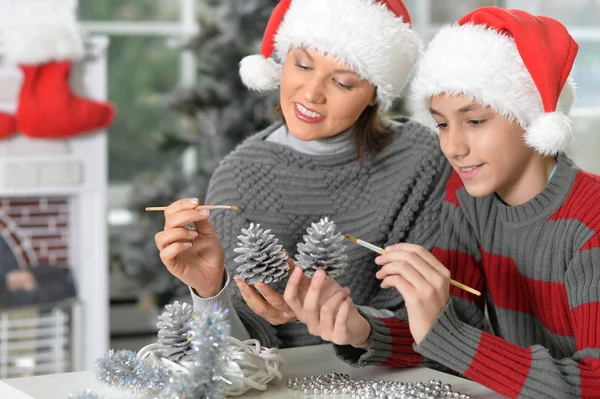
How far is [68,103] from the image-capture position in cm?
333

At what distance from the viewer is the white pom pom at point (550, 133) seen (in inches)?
55.2

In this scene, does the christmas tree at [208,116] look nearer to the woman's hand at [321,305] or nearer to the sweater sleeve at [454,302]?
the sweater sleeve at [454,302]

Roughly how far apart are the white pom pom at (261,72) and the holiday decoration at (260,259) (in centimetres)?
64

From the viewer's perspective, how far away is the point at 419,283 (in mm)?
1294

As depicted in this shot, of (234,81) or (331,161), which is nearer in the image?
(331,161)

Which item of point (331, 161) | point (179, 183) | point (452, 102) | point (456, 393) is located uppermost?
point (452, 102)

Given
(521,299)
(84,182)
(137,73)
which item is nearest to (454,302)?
(521,299)

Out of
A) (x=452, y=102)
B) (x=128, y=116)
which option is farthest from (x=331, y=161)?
(x=128, y=116)

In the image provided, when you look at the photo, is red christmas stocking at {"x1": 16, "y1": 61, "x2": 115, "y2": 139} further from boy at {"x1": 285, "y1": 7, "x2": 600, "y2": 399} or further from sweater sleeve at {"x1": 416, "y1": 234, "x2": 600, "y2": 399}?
sweater sleeve at {"x1": 416, "y1": 234, "x2": 600, "y2": 399}

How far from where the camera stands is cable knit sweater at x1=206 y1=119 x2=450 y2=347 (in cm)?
184

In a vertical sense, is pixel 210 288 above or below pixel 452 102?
below

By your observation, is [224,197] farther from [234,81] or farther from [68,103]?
[234,81]

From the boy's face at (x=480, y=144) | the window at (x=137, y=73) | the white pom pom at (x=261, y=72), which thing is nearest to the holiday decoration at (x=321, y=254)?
the boy's face at (x=480, y=144)

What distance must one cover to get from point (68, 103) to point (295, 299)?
2.22 meters
